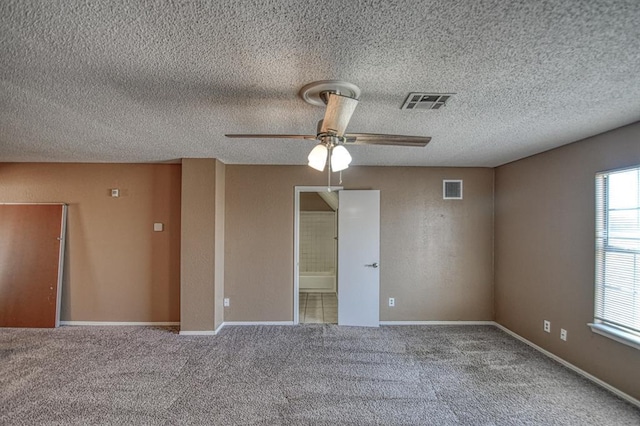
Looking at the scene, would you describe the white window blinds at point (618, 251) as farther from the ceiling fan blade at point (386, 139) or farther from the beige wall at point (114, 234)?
the beige wall at point (114, 234)

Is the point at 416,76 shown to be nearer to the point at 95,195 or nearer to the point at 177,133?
the point at 177,133

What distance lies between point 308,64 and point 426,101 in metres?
0.95

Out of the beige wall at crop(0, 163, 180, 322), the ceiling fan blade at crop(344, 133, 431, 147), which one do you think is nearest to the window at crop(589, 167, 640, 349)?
the ceiling fan blade at crop(344, 133, 431, 147)

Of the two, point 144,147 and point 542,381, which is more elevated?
point 144,147

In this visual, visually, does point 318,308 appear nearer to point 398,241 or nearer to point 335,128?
point 398,241

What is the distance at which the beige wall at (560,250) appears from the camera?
262cm

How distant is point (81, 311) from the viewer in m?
4.26

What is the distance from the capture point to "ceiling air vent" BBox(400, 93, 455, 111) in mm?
1980

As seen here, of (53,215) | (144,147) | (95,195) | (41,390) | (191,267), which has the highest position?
(144,147)

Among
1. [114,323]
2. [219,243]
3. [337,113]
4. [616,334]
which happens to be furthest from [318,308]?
[337,113]

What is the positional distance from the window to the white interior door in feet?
7.85

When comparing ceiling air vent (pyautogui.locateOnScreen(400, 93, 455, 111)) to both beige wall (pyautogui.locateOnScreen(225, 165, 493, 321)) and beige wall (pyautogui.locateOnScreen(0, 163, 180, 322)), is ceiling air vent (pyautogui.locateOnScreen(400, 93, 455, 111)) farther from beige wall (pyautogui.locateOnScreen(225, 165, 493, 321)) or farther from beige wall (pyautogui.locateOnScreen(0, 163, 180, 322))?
beige wall (pyautogui.locateOnScreen(0, 163, 180, 322))

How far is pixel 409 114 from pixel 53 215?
4.99 meters

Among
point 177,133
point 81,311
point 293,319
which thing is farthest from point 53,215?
point 293,319
